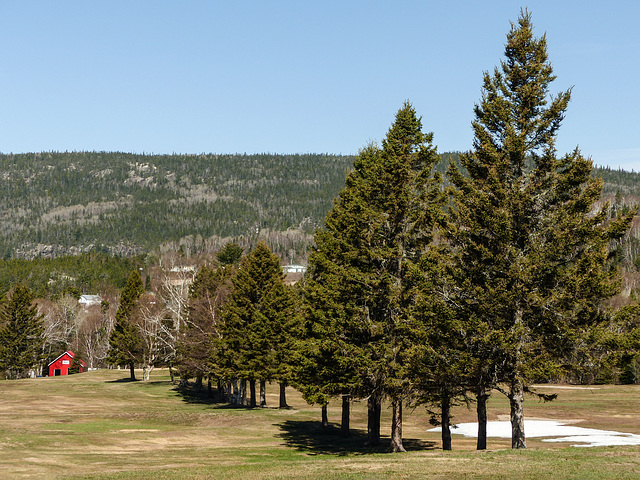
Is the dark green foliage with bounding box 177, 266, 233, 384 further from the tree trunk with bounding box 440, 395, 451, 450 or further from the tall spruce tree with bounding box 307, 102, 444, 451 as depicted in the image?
the tree trunk with bounding box 440, 395, 451, 450

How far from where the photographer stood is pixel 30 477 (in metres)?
23.5

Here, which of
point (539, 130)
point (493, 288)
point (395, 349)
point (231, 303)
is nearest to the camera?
point (493, 288)

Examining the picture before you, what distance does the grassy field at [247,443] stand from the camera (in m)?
21.2

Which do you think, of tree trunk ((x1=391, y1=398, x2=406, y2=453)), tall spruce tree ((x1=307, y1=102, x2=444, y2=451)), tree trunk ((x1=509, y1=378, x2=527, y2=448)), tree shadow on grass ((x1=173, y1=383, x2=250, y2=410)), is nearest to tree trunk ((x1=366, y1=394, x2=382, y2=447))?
tall spruce tree ((x1=307, y1=102, x2=444, y2=451))

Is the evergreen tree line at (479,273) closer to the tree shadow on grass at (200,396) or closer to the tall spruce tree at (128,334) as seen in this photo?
the tree shadow on grass at (200,396)

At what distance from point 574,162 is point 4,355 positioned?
92390mm

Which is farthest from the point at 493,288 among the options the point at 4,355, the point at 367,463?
the point at 4,355

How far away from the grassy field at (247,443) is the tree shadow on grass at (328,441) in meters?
0.07

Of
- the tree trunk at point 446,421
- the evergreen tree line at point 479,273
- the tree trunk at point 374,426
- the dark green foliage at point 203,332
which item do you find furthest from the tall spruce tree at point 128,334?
the tree trunk at point 446,421

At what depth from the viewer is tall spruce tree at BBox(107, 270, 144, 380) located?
86.8m

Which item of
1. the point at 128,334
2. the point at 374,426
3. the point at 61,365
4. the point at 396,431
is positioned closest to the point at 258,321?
the point at 374,426

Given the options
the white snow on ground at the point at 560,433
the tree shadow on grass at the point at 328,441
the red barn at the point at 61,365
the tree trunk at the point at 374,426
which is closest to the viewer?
the tree shadow on grass at the point at 328,441

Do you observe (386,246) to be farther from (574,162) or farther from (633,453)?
(633,453)

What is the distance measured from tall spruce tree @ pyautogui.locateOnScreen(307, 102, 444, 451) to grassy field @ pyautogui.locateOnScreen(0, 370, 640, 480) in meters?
3.80
